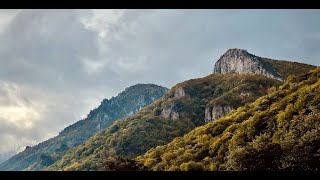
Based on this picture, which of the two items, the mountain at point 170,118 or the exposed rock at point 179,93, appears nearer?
the mountain at point 170,118

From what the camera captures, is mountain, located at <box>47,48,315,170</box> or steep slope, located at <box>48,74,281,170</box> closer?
steep slope, located at <box>48,74,281,170</box>

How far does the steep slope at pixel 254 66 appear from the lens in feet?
436

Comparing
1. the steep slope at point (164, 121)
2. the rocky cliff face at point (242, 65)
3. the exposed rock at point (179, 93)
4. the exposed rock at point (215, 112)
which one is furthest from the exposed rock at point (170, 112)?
the rocky cliff face at point (242, 65)

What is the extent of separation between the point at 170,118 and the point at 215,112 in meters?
13.9

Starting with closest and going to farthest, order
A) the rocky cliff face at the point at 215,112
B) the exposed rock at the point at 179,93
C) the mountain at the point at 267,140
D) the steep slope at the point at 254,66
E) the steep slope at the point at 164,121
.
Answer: the mountain at the point at 267,140
the steep slope at the point at 164,121
the rocky cliff face at the point at 215,112
the exposed rock at the point at 179,93
the steep slope at the point at 254,66

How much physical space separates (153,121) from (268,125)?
62421 millimetres

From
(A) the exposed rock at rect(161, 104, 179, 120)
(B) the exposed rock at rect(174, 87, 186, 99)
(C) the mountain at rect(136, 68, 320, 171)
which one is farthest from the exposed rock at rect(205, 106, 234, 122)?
(C) the mountain at rect(136, 68, 320, 171)

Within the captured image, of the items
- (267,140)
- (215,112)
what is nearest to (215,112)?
(215,112)

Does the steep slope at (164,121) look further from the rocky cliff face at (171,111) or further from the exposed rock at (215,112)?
the exposed rock at (215,112)

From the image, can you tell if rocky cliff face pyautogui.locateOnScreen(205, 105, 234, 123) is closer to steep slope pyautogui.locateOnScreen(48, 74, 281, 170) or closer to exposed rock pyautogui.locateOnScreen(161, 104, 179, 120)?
steep slope pyautogui.locateOnScreen(48, 74, 281, 170)

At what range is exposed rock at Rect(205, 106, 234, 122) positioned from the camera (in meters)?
100

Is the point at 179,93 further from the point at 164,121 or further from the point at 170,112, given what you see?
the point at 164,121

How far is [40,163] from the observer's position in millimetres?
144750
